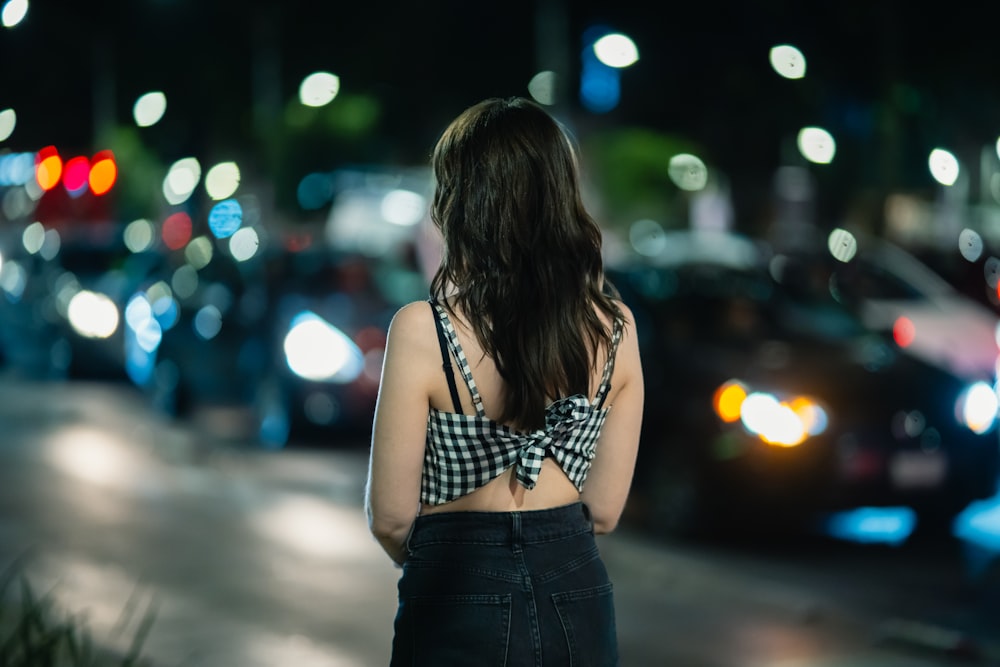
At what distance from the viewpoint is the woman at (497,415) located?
2727 mm

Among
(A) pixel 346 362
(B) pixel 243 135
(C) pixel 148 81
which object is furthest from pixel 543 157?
(B) pixel 243 135

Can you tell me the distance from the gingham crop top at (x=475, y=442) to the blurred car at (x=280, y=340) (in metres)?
9.16

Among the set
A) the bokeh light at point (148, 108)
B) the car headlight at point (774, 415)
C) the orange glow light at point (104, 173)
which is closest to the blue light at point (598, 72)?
the orange glow light at point (104, 173)

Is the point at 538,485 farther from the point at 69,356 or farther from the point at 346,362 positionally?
the point at 69,356

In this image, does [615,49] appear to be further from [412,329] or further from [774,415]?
[412,329]

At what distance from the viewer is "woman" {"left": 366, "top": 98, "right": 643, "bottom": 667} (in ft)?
8.95

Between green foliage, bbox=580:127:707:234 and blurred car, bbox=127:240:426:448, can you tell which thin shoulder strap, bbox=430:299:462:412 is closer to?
blurred car, bbox=127:240:426:448

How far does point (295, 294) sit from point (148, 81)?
6.08 meters

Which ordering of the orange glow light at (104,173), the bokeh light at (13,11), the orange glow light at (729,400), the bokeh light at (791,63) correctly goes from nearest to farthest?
the bokeh light at (13,11)
the bokeh light at (791,63)
the orange glow light at (729,400)
the orange glow light at (104,173)

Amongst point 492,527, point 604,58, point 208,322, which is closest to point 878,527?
point 492,527

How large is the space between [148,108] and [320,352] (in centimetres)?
574

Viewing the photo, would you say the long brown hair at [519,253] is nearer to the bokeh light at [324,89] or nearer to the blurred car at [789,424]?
the bokeh light at [324,89]

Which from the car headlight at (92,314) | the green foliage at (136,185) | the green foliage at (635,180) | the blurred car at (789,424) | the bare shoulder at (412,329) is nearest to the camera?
the bare shoulder at (412,329)

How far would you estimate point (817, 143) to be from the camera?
55.9ft
